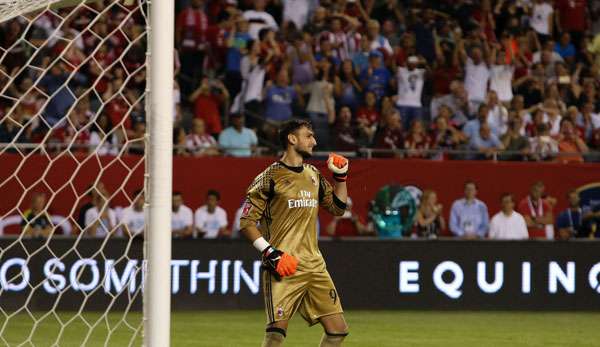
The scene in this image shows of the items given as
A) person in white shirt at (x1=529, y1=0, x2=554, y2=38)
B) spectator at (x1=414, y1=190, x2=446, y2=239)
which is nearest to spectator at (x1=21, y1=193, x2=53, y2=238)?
spectator at (x1=414, y1=190, x2=446, y2=239)

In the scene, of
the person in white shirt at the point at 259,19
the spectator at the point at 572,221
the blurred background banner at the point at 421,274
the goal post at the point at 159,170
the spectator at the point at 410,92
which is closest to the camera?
the goal post at the point at 159,170

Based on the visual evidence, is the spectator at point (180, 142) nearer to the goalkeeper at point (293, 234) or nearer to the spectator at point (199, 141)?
the spectator at point (199, 141)

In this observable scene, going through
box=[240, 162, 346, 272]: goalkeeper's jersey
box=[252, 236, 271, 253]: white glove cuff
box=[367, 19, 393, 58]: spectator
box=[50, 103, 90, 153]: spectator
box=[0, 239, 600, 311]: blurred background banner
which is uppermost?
box=[367, 19, 393, 58]: spectator

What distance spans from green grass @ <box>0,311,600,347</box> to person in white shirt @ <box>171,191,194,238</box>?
1.31 m

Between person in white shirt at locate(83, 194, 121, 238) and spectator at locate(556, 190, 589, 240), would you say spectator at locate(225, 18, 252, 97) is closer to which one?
person in white shirt at locate(83, 194, 121, 238)

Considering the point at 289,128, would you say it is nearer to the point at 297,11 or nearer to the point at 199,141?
the point at 199,141

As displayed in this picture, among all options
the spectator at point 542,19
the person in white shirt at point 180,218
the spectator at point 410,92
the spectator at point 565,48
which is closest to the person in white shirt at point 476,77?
the spectator at point 410,92

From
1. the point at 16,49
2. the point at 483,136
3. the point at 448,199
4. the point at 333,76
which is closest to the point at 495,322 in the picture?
the point at 448,199

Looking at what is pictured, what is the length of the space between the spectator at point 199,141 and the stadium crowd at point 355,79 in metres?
0.02

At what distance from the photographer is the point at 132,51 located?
15797 mm

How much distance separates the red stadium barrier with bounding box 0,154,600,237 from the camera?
1477 cm

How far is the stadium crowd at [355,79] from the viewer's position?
1545 cm

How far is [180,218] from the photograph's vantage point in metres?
14.9

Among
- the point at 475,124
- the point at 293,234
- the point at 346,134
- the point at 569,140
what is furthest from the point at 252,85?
the point at 293,234
